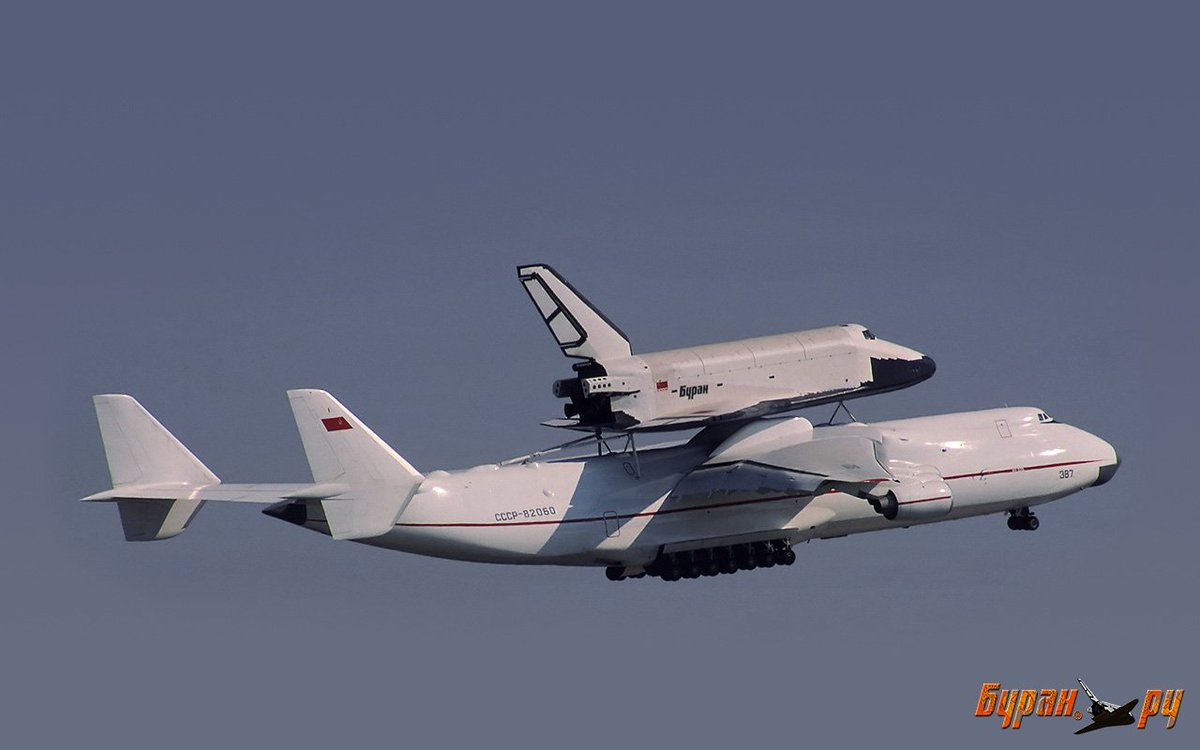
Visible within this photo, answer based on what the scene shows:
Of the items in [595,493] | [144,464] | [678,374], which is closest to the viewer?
[678,374]

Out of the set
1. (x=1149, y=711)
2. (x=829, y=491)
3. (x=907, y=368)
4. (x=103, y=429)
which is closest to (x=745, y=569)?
(x=829, y=491)

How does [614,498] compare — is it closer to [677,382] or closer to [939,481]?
[677,382]

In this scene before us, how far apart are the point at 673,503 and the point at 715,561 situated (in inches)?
78.9

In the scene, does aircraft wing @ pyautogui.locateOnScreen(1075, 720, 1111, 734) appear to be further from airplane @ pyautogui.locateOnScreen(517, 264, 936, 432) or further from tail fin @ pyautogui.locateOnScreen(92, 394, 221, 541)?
tail fin @ pyautogui.locateOnScreen(92, 394, 221, 541)

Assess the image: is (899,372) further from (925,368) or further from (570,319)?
(570,319)

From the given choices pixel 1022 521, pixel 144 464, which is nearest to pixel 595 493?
pixel 144 464

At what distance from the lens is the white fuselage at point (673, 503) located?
165 feet

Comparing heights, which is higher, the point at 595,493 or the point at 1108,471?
the point at 595,493

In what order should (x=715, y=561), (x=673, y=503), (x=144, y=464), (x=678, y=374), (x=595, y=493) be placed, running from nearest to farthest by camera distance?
(x=678, y=374), (x=144, y=464), (x=595, y=493), (x=673, y=503), (x=715, y=561)

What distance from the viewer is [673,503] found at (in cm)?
5238

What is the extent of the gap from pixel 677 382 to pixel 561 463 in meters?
3.89

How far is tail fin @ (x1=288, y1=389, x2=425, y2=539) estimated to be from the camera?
4881 cm

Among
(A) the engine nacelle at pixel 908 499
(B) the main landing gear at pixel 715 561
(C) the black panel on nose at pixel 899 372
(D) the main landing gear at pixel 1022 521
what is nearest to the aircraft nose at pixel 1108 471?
(D) the main landing gear at pixel 1022 521

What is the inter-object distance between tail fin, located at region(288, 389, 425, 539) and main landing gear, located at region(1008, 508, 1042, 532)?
16366mm
